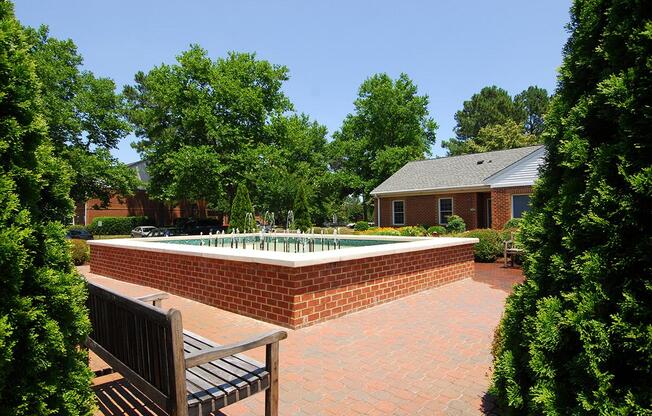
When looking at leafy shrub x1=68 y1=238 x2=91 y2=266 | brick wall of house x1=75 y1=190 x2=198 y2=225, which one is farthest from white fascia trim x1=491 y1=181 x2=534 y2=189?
brick wall of house x1=75 y1=190 x2=198 y2=225

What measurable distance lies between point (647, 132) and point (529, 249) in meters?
1.04

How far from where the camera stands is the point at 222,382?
311 centimetres

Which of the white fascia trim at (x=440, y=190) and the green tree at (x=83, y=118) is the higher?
the green tree at (x=83, y=118)

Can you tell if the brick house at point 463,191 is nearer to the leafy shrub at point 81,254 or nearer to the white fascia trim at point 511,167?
the white fascia trim at point 511,167

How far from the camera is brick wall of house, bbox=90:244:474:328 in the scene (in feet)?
20.8

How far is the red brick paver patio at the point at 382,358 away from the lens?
12.5 feet

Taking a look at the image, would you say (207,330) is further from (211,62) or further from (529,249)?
(211,62)

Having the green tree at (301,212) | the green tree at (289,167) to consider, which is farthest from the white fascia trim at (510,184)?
the green tree at (289,167)

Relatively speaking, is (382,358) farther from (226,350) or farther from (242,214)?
(242,214)

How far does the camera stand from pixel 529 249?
9.01 ft

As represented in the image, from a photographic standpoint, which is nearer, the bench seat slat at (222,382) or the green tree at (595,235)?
the green tree at (595,235)

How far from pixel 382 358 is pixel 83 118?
34857 mm

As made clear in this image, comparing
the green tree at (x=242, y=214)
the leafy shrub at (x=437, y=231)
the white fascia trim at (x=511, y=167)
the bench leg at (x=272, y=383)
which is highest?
the white fascia trim at (x=511, y=167)

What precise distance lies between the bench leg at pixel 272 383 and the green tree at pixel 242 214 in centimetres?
1944
